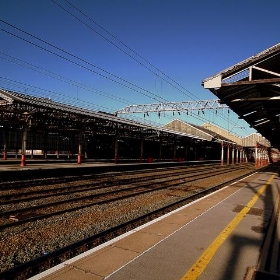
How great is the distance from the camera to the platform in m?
4.00

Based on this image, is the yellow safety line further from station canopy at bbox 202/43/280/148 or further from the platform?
station canopy at bbox 202/43/280/148

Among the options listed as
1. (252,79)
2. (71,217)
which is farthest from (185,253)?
(252,79)

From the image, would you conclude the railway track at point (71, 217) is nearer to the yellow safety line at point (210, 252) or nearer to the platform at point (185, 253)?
the platform at point (185, 253)

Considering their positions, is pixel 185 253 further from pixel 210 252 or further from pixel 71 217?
pixel 71 217

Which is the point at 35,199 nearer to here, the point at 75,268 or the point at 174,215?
the point at 174,215

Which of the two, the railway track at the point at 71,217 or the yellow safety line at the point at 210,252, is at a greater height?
the yellow safety line at the point at 210,252

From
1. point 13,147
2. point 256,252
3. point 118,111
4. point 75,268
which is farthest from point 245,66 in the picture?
point 118,111

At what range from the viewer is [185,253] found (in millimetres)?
4789

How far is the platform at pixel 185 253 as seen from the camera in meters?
4.00

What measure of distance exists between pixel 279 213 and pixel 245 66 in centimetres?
517

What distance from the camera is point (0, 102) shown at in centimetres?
1828

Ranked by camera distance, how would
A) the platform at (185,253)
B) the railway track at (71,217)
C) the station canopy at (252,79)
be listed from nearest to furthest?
the platform at (185,253) → the railway track at (71,217) → the station canopy at (252,79)

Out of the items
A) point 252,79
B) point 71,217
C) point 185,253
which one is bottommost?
point 71,217

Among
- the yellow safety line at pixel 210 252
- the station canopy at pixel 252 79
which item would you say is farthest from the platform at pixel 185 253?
the station canopy at pixel 252 79
